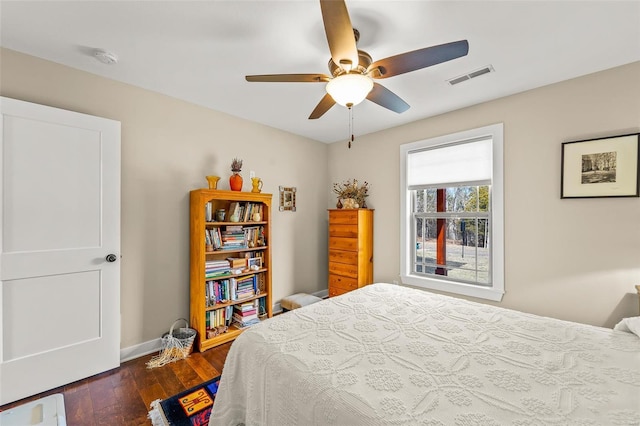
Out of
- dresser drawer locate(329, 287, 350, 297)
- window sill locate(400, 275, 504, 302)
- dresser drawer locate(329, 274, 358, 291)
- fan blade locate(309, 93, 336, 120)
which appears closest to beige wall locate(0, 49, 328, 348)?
fan blade locate(309, 93, 336, 120)

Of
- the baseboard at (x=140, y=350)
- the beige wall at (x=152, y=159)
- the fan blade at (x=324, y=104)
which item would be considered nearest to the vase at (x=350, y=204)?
the beige wall at (x=152, y=159)

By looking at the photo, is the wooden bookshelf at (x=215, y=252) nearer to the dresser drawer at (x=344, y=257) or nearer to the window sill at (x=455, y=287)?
the dresser drawer at (x=344, y=257)

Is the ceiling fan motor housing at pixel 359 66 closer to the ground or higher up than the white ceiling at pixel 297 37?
closer to the ground

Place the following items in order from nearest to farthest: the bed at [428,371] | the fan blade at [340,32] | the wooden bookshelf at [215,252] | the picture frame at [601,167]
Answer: the bed at [428,371]
the fan blade at [340,32]
the picture frame at [601,167]
the wooden bookshelf at [215,252]

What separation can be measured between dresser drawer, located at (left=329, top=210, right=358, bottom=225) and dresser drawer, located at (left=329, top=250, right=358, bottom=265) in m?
0.39

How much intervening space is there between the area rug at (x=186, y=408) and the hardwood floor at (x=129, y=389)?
0.22ft

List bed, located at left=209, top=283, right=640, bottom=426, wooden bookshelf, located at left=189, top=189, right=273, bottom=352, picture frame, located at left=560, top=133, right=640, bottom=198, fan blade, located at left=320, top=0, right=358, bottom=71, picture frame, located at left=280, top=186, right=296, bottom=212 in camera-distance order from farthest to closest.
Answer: picture frame, located at left=280, top=186, right=296, bottom=212 < wooden bookshelf, located at left=189, top=189, right=273, bottom=352 < picture frame, located at left=560, top=133, right=640, bottom=198 < fan blade, located at left=320, top=0, right=358, bottom=71 < bed, located at left=209, top=283, right=640, bottom=426

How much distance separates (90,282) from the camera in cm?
217

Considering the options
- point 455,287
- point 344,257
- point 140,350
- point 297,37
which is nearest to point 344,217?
point 344,257

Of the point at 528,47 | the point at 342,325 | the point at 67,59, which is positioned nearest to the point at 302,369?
the point at 342,325

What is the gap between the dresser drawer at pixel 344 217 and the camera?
11.6 feet

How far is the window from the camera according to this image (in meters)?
2.78

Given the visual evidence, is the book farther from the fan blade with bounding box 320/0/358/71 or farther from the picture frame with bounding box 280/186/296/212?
the fan blade with bounding box 320/0/358/71

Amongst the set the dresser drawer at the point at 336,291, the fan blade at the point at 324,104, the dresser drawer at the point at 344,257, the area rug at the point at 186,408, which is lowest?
the area rug at the point at 186,408
